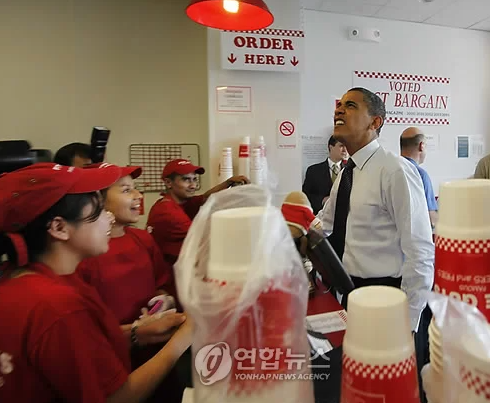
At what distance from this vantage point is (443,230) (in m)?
0.50

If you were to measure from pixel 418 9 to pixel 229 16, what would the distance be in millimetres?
2497

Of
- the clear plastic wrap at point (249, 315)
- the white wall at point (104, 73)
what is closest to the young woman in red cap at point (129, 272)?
the clear plastic wrap at point (249, 315)

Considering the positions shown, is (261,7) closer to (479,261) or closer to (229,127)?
(229,127)

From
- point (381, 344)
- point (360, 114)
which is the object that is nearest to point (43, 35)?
point (360, 114)

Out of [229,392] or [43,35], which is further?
[43,35]

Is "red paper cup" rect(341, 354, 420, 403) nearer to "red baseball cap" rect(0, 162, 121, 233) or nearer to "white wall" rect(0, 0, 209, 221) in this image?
"red baseball cap" rect(0, 162, 121, 233)

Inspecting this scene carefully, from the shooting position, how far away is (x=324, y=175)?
3.47 metres

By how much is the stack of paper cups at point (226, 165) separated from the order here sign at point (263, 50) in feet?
1.86

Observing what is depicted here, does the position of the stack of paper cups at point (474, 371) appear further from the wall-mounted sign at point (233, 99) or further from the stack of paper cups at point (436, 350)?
the wall-mounted sign at point (233, 99)

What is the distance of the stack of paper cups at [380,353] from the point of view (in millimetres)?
440

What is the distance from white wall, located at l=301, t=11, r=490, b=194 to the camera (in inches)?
143

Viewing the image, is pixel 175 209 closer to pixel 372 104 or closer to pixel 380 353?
pixel 372 104

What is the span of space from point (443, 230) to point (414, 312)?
31.7 inches

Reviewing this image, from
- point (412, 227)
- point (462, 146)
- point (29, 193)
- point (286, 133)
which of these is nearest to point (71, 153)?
point (29, 193)
